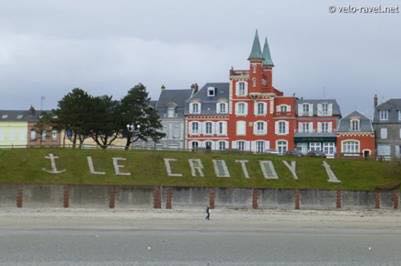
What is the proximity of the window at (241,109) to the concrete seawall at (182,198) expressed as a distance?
1962 inches

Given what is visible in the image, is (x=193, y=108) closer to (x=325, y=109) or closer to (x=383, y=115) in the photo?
(x=325, y=109)

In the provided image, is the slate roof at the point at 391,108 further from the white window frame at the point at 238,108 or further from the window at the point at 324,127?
the white window frame at the point at 238,108

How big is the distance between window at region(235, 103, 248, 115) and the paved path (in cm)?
5623

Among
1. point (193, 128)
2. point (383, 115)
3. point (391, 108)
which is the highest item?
point (391, 108)

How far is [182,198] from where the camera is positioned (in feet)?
193

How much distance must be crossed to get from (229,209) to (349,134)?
52.5 m

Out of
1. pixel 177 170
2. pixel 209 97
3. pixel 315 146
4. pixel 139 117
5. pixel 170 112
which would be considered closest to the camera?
pixel 177 170

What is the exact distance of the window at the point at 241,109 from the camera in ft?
357

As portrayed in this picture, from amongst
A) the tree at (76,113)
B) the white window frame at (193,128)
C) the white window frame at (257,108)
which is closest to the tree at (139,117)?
the tree at (76,113)

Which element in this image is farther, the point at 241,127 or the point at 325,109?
the point at 241,127

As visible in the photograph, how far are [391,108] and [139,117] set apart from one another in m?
39.1

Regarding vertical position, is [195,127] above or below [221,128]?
above

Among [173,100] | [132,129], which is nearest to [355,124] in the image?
[173,100]

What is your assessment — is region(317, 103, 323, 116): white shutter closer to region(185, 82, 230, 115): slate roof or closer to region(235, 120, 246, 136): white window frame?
region(235, 120, 246, 136): white window frame
